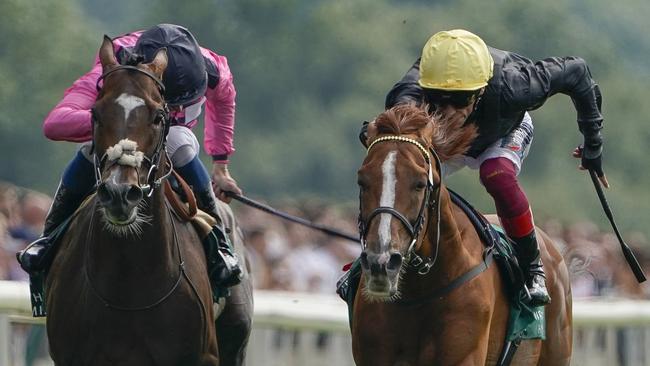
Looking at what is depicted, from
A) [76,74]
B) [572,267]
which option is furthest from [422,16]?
[572,267]

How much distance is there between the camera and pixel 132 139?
7.81 meters

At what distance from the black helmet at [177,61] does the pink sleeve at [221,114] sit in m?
0.84

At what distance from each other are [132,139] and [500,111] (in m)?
1.82

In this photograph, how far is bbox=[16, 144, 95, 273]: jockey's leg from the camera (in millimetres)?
8781

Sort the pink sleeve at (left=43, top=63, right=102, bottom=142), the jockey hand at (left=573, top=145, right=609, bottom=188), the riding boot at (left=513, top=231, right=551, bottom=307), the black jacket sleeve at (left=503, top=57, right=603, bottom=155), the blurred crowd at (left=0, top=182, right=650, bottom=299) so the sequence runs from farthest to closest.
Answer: the blurred crowd at (left=0, top=182, right=650, bottom=299) → the jockey hand at (left=573, top=145, right=609, bottom=188) → the riding boot at (left=513, top=231, right=551, bottom=307) → the black jacket sleeve at (left=503, top=57, right=603, bottom=155) → the pink sleeve at (left=43, top=63, right=102, bottom=142)

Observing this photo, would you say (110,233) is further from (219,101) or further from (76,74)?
(76,74)

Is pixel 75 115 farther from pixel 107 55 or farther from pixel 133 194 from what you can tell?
pixel 133 194

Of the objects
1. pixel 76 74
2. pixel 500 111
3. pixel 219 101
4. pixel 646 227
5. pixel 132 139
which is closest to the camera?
pixel 132 139

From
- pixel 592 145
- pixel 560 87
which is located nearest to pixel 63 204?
pixel 560 87

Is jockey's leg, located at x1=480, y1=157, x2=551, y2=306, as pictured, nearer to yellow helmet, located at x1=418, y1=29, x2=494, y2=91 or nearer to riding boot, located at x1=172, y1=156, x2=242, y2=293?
yellow helmet, located at x1=418, y1=29, x2=494, y2=91

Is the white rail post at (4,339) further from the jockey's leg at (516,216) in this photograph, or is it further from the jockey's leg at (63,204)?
the jockey's leg at (516,216)

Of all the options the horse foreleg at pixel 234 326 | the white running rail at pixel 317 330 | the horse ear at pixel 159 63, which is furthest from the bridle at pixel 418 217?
the white running rail at pixel 317 330

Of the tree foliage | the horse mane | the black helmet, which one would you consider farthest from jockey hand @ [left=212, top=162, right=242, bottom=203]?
the tree foliage

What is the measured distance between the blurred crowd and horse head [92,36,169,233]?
3.70 m
